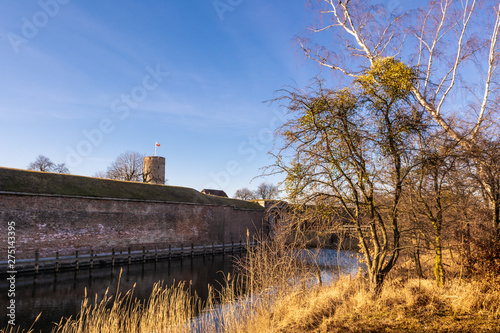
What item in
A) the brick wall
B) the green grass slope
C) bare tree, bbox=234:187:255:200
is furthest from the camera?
bare tree, bbox=234:187:255:200

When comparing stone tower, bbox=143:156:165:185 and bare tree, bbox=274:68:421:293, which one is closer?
bare tree, bbox=274:68:421:293

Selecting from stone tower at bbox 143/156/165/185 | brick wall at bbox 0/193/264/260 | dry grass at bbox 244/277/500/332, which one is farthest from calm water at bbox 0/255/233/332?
stone tower at bbox 143/156/165/185

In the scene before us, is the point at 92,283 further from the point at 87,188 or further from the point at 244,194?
the point at 244,194

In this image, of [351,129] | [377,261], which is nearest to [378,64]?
[351,129]

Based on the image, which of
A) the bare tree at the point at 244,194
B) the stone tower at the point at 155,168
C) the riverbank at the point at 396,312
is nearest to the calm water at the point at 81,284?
the riverbank at the point at 396,312

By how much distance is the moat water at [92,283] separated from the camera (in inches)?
417

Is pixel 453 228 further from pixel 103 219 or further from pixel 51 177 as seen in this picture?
pixel 51 177

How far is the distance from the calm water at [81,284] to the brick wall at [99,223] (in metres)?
2.40

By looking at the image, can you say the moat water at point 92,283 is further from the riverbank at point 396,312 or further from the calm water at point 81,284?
the riverbank at point 396,312

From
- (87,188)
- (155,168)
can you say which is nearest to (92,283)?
(87,188)

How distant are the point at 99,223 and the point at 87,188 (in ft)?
8.71

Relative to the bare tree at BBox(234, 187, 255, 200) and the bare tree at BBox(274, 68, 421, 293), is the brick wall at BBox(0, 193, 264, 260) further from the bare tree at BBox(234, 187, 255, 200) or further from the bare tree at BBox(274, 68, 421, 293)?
the bare tree at BBox(234, 187, 255, 200)

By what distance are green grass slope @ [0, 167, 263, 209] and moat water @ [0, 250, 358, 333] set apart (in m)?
5.24

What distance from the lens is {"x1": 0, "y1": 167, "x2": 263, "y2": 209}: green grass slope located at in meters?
19.1
